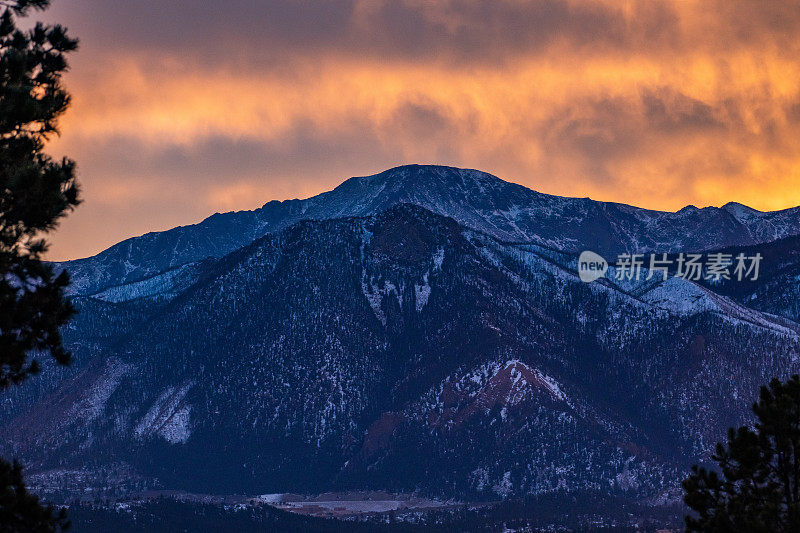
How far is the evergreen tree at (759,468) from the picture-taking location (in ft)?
231

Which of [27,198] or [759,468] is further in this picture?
[759,468]

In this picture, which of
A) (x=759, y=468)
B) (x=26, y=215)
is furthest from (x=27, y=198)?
(x=759, y=468)

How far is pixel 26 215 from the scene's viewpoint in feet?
184

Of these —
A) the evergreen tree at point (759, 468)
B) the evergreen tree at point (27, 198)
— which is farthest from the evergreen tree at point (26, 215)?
the evergreen tree at point (759, 468)

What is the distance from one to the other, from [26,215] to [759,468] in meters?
44.8

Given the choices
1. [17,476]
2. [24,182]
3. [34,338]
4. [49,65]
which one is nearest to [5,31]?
[49,65]

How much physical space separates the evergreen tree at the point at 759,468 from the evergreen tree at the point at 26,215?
37.0 meters

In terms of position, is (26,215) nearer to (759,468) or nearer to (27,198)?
(27,198)

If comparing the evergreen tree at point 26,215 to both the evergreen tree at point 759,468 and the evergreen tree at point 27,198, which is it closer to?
the evergreen tree at point 27,198

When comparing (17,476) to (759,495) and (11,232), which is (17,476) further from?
(759,495)

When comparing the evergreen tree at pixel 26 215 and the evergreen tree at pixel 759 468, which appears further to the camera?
the evergreen tree at pixel 759 468

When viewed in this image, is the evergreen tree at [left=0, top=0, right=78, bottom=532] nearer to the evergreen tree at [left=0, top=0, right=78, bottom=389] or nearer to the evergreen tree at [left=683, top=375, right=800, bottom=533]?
the evergreen tree at [left=0, top=0, right=78, bottom=389]

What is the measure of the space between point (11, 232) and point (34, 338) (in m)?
5.48

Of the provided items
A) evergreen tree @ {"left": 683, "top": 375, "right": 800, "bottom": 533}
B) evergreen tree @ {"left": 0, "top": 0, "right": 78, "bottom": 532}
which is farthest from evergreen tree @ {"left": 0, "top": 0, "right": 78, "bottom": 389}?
evergreen tree @ {"left": 683, "top": 375, "right": 800, "bottom": 533}
